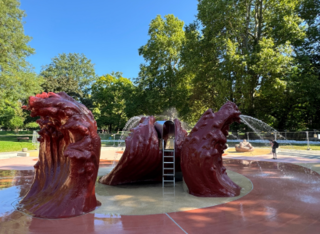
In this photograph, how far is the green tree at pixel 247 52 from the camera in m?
22.6

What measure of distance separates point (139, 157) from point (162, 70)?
94.8 ft

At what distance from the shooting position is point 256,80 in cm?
2538

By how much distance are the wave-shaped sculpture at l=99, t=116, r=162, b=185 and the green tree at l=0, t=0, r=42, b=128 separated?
84.8ft

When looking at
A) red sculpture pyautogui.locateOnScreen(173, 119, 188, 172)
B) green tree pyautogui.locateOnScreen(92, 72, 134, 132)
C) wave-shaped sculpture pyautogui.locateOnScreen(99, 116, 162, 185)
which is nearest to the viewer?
wave-shaped sculpture pyautogui.locateOnScreen(99, 116, 162, 185)

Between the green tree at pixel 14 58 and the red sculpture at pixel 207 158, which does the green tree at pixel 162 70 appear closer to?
the green tree at pixel 14 58

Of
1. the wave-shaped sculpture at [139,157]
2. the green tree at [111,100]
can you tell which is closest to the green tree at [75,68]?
the green tree at [111,100]

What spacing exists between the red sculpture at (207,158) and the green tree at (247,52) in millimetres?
17936

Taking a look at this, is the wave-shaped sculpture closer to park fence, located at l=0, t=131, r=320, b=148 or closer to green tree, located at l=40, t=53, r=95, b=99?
park fence, located at l=0, t=131, r=320, b=148

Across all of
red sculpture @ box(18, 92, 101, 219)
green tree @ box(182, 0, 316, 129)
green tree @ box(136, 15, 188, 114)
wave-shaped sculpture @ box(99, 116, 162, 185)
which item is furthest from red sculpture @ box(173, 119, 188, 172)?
green tree @ box(136, 15, 188, 114)

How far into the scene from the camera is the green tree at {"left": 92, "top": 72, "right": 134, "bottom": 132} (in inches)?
1538

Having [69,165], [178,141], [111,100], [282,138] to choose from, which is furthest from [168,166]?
[111,100]

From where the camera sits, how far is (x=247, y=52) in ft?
79.7

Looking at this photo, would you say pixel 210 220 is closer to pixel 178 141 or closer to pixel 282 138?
pixel 178 141

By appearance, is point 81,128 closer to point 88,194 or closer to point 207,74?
point 88,194
